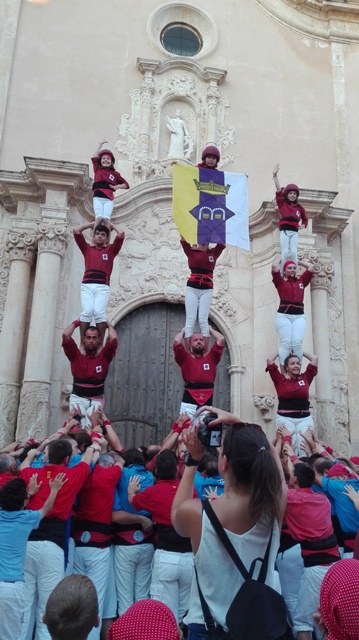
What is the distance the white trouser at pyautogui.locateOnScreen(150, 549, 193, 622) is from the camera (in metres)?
4.64

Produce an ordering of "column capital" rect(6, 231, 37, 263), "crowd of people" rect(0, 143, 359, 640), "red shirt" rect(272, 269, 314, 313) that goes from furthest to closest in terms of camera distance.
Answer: "column capital" rect(6, 231, 37, 263)
"red shirt" rect(272, 269, 314, 313)
"crowd of people" rect(0, 143, 359, 640)

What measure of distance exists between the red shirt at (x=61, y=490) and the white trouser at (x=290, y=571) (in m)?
1.93

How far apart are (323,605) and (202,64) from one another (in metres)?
12.3

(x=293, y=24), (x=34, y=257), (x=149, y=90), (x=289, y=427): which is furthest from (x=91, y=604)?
(x=293, y=24)

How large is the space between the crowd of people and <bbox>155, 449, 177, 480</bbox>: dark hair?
0.04ft

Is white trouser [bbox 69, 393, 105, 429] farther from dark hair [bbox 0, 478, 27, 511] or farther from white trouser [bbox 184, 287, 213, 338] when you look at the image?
dark hair [bbox 0, 478, 27, 511]

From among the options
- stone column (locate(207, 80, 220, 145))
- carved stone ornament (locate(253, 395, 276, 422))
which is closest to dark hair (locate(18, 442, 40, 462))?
carved stone ornament (locate(253, 395, 276, 422))

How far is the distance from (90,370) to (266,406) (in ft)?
12.3

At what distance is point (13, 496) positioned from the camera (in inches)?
155

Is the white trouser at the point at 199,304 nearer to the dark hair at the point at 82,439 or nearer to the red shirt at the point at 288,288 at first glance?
the red shirt at the point at 288,288

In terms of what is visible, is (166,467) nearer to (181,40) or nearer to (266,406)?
(266,406)

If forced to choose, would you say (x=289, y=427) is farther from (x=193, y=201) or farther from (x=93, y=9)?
(x=93, y=9)

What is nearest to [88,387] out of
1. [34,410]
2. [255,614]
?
[34,410]

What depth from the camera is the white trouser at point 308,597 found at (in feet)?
15.2
